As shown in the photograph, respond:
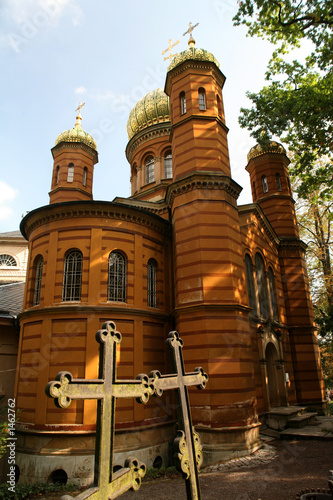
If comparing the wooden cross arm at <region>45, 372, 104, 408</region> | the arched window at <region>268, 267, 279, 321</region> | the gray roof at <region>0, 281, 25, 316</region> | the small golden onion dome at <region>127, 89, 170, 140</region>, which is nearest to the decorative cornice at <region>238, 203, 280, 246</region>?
the arched window at <region>268, 267, 279, 321</region>

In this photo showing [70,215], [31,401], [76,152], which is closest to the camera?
[31,401]

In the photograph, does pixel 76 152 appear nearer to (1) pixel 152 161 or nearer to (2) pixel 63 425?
(1) pixel 152 161

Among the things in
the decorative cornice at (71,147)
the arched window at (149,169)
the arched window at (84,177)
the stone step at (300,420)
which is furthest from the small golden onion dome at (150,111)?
the stone step at (300,420)

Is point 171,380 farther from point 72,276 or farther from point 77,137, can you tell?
point 77,137

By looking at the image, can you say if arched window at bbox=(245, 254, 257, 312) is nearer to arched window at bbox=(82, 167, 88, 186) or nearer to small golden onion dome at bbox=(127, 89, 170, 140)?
small golden onion dome at bbox=(127, 89, 170, 140)

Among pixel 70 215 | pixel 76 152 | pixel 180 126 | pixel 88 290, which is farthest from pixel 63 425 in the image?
pixel 76 152

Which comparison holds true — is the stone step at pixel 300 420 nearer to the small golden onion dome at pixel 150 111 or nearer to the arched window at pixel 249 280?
the arched window at pixel 249 280

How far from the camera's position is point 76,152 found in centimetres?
2064

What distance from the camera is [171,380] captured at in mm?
3867

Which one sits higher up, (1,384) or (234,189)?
(234,189)

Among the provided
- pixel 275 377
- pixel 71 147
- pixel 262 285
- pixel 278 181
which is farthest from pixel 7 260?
pixel 275 377

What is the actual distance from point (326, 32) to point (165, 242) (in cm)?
969

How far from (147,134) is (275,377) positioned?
51.1 ft

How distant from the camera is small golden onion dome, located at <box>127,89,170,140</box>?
851 inches
